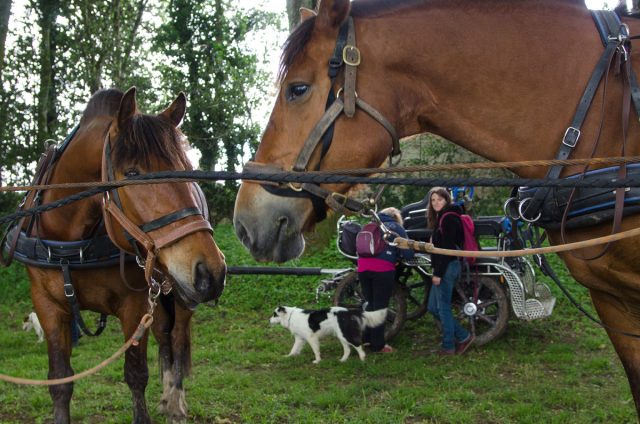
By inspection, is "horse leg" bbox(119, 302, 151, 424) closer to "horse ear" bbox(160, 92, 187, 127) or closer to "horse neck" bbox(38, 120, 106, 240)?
"horse neck" bbox(38, 120, 106, 240)

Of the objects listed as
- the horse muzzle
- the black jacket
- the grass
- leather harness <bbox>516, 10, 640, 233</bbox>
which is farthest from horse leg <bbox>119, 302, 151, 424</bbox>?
the black jacket

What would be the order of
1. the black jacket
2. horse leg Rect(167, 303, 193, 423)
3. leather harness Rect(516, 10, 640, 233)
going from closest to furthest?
leather harness Rect(516, 10, 640, 233) → horse leg Rect(167, 303, 193, 423) → the black jacket

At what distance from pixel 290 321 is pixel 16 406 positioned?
295cm

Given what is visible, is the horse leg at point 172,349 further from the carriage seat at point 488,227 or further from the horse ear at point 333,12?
the carriage seat at point 488,227

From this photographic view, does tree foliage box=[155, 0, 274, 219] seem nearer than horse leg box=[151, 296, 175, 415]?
No

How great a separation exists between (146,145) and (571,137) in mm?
1984

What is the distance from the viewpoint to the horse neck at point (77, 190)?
348cm

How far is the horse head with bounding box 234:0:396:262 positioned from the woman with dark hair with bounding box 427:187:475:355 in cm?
450

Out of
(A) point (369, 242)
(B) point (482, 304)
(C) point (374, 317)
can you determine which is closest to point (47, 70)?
(A) point (369, 242)

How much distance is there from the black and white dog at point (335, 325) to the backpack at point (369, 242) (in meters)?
0.67

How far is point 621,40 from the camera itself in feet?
6.87

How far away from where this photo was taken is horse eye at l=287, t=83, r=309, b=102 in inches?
84.6

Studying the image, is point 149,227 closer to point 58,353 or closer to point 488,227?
point 58,353

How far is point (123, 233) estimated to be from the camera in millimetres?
3158
